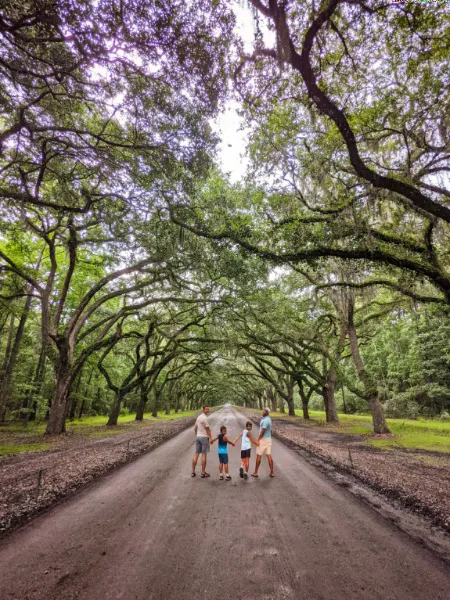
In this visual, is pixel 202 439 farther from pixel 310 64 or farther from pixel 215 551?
pixel 310 64

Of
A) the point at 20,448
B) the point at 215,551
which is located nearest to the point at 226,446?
the point at 215,551

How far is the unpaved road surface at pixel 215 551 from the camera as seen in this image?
293 cm

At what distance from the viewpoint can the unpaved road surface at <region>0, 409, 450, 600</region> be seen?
115 inches

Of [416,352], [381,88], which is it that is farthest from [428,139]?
[416,352]

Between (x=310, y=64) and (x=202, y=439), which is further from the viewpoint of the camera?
(x=202, y=439)

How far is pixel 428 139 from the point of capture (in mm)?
8164

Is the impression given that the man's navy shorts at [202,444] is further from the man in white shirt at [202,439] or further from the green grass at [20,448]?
the green grass at [20,448]

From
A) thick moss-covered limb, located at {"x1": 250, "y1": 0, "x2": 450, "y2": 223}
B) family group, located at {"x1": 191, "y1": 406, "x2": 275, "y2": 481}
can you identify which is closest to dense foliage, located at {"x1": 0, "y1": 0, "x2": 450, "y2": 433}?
thick moss-covered limb, located at {"x1": 250, "y1": 0, "x2": 450, "y2": 223}

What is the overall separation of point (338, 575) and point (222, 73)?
9665 mm

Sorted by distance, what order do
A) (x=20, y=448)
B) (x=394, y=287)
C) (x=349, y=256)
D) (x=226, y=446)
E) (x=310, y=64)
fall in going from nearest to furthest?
(x=310, y=64), (x=226, y=446), (x=349, y=256), (x=394, y=287), (x=20, y=448)

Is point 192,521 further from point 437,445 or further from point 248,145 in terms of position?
point 437,445

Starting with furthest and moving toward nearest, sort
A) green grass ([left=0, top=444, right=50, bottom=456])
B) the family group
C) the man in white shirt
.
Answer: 1. green grass ([left=0, top=444, right=50, bottom=456])
2. the man in white shirt
3. the family group

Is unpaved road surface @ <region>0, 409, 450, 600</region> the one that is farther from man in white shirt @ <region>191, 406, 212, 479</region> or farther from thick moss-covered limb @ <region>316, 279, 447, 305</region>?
thick moss-covered limb @ <region>316, 279, 447, 305</region>

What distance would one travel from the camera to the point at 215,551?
11.9 ft
